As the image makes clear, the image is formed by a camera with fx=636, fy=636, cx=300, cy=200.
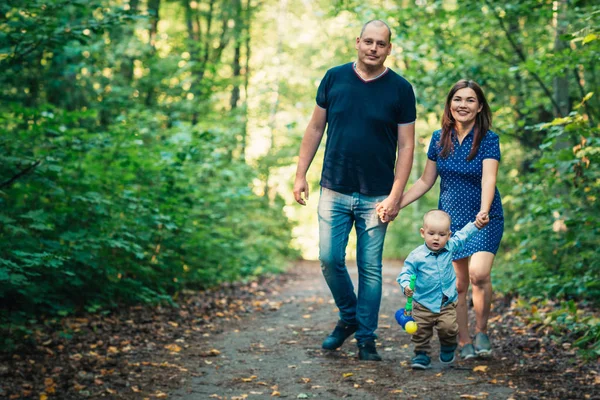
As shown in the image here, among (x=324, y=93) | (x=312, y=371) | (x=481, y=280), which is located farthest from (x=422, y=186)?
(x=312, y=371)

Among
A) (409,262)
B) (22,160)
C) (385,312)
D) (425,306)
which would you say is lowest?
Result: (385,312)

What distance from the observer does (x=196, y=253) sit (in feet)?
30.0

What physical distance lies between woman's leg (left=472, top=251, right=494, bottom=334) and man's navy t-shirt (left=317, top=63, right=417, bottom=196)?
2.91 feet

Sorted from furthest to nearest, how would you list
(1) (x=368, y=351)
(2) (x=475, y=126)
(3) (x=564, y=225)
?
(3) (x=564, y=225)
(1) (x=368, y=351)
(2) (x=475, y=126)

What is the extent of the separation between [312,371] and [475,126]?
2.30 meters

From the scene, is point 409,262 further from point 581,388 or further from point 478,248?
point 581,388

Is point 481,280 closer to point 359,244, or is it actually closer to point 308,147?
point 359,244

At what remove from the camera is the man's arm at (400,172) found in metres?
4.85

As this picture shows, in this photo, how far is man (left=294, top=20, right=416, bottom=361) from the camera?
4.92m

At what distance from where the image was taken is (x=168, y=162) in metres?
7.95

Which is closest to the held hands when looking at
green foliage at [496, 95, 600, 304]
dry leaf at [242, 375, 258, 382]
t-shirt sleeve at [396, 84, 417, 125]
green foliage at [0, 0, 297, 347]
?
t-shirt sleeve at [396, 84, 417, 125]

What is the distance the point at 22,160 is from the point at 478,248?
13.5 feet

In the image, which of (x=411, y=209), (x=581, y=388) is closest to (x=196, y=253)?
(x=581, y=388)

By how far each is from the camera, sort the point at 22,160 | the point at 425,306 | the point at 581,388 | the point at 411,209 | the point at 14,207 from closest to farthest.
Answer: the point at 581,388 < the point at 425,306 < the point at 22,160 < the point at 14,207 < the point at 411,209
